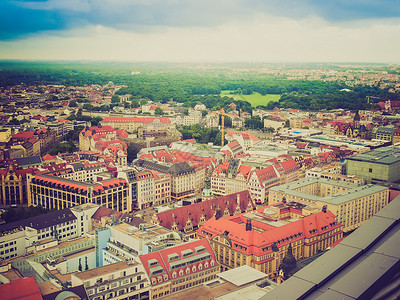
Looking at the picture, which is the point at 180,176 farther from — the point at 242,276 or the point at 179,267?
the point at 242,276

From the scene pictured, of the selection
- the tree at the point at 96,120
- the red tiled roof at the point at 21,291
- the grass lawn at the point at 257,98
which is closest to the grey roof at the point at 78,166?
the red tiled roof at the point at 21,291

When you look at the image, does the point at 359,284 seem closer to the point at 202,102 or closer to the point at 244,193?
the point at 244,193

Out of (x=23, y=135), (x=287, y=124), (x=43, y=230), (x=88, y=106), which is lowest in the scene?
(x=43, y=230)

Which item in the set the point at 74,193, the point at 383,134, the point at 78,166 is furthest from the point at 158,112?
the point at 74,193

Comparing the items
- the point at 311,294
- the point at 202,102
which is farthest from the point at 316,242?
the point at 202,102

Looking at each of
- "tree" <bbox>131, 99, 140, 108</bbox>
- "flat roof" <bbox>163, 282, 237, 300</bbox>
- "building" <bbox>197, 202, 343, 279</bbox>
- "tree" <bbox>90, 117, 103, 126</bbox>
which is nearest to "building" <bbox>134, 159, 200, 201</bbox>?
"building" <bbox>197, 202, 343, 279</bbox>

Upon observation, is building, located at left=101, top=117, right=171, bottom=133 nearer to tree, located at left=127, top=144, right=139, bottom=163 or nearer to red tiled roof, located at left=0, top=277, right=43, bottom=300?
tree, located at left=127, top=144, right=139, bottom=163
